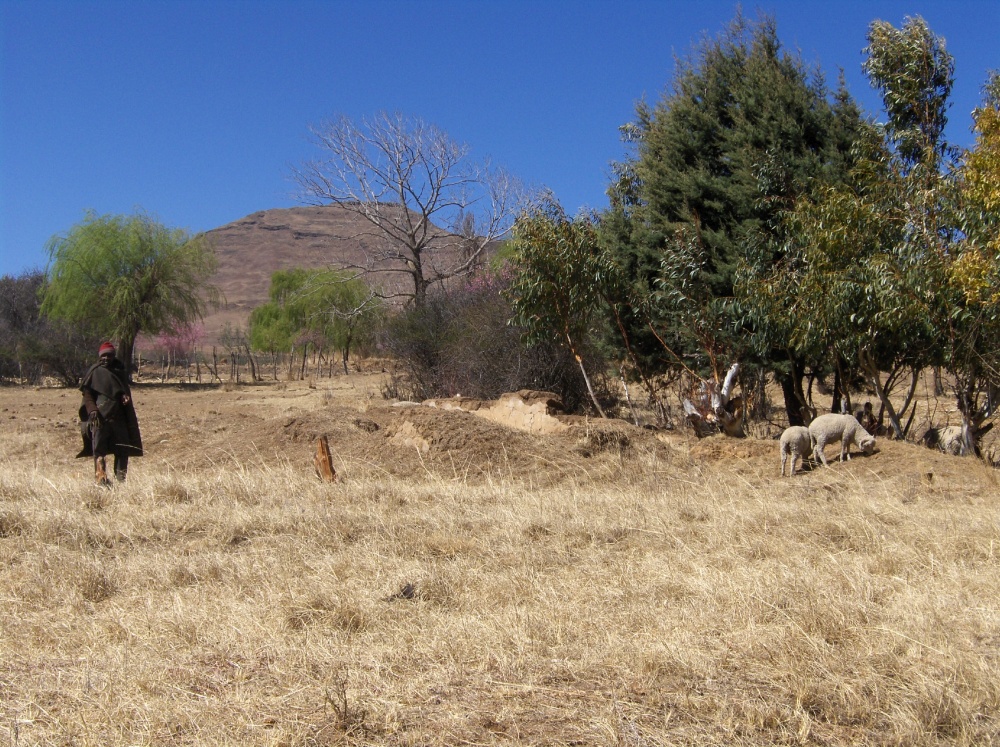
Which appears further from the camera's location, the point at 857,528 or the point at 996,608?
the point at 857,528

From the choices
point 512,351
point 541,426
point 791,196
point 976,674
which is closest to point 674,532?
point 976,674

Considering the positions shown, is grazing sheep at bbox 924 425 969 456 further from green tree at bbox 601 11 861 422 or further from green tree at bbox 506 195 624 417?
green tree at bbox 506 195 624 417

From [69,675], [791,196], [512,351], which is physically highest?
[791,196]

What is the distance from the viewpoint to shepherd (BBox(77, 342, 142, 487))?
9273 millimetres

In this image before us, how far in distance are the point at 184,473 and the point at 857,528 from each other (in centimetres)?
765

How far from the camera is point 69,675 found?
3.89 metres

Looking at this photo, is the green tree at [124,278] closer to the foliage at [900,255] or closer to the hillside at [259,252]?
the foliage at [900,255]

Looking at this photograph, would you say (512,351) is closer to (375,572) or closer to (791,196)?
(791,196)

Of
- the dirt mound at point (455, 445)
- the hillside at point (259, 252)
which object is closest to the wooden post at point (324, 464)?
the dirt mound at point (455, 445)

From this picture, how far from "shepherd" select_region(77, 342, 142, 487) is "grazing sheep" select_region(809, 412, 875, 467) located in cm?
802

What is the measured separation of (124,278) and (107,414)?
29.5 m

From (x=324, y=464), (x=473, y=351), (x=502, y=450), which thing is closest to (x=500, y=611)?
(x=324, y=464)

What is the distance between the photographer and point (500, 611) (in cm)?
482

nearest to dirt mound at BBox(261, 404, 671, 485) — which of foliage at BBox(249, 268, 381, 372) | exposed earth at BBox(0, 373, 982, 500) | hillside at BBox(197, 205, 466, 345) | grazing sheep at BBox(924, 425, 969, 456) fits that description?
exposed earth at BBox(0, 373, 982, 500)
